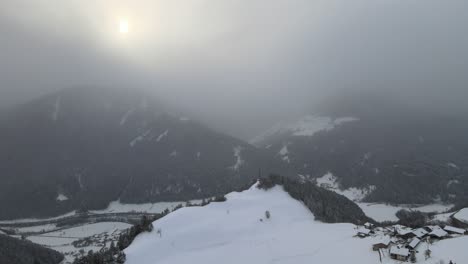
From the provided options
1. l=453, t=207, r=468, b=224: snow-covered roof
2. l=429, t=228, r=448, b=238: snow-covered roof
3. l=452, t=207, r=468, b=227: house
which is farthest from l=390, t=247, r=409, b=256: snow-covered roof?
l=453, t=207, r=468, b=224: snow-covered roof

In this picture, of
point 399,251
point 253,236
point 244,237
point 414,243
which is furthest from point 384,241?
point 244,237

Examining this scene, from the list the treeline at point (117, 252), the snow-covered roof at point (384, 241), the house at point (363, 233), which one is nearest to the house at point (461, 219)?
the house at point (363, 233)

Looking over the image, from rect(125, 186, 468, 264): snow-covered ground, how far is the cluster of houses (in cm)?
189

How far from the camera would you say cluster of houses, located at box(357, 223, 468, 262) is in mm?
66787

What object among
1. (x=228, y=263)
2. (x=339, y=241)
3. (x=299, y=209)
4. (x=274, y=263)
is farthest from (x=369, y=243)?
(x=299, y=209)

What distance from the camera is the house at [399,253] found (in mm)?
65669

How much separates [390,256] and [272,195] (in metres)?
71.7

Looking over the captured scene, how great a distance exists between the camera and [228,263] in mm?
79500

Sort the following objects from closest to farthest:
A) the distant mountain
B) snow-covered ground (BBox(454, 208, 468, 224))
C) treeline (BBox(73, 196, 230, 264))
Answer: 1. the distant mountain
2. treeline (BBox(73, 196, 230, 264))
3. snow-covered ground (BBox(454, 208, 468, 224))

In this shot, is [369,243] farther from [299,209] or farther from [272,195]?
[272,195]

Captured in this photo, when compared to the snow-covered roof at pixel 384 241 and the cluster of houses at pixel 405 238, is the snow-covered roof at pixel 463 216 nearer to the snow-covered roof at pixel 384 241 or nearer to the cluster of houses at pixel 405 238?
the cluster of houses at pixel 405 238

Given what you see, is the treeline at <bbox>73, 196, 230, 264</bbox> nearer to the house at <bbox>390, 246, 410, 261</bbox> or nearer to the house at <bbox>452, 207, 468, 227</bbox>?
the house at <bbox>390, 246, 410, 261</bbox>

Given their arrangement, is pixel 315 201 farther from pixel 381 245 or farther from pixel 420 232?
pixel 381 245

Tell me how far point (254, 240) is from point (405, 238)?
37.5 metres
